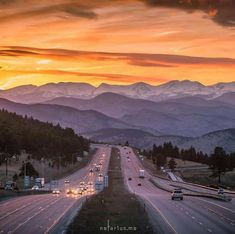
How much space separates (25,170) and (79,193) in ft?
145

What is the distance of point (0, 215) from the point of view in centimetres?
8331

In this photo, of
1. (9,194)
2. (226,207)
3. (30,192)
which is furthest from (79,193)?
(226,207)

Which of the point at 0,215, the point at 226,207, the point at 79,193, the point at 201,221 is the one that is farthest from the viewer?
the point at 79,193

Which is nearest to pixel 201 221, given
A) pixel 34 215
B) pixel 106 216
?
pixel 106 216

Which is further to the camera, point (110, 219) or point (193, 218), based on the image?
point (193, 218)

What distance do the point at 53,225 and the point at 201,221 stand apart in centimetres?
1693

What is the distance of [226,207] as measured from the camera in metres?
99.9

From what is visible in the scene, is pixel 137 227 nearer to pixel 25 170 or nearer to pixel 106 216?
pixel 106 216

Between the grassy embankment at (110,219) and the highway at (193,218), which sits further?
the highway at (193,218)

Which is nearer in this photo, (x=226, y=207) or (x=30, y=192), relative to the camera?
(x=226, y=207)

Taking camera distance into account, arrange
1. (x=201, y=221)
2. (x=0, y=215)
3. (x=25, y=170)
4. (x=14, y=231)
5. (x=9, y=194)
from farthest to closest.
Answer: (x=25, y=170) < (x=9, y=194) < (x=0, y=215) < (x=201, y=221) < (x=14, y=231)

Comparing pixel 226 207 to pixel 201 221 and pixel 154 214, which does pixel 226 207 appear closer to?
pixel 154 214

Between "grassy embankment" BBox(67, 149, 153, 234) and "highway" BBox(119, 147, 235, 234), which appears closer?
"grassy embankment" BBox(67, 149, 153, 234)

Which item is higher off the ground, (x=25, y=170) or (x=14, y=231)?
(x=25, y=170)
